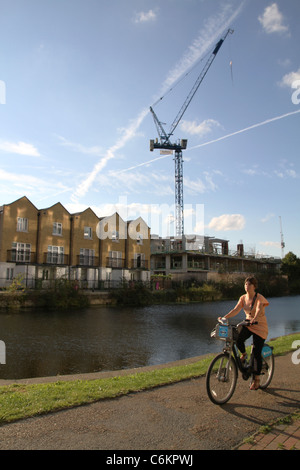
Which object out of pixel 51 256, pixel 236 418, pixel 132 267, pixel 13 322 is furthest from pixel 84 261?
pixel 236 418

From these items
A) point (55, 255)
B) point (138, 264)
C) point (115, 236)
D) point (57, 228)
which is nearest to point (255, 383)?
point (55, 255)

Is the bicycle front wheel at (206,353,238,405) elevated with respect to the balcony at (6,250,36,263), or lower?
lower

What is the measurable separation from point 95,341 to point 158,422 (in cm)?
1341

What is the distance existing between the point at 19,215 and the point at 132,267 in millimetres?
18720

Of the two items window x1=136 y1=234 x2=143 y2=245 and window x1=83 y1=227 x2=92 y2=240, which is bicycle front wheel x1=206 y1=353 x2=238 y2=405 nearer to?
window x1=83 y1=227 x2=92 y2=240

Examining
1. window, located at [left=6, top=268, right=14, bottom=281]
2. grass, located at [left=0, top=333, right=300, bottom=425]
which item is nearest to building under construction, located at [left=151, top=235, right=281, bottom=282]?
window, located at [left=6, top=268, right=14, bottom=281]

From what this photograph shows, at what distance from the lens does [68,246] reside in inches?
1827

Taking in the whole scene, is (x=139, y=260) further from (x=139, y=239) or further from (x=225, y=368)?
(x=225, y=368)

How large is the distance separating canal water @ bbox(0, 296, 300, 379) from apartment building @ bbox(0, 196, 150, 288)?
529 inches

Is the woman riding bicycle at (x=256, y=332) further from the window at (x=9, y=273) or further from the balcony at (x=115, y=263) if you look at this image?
the balcony at (x=115, y=263)

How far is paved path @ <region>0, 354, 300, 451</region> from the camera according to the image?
4129mm

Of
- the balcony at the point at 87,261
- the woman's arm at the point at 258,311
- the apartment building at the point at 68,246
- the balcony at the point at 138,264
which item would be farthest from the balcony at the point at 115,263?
the woman's arm at the point at 258,311

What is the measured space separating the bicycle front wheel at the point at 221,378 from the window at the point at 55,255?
40.3 metres

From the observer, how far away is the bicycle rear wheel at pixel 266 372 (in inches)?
250
